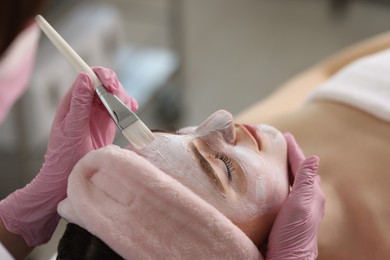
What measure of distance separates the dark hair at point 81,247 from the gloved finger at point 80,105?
0.45ft

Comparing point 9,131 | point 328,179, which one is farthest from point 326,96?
point 9,131

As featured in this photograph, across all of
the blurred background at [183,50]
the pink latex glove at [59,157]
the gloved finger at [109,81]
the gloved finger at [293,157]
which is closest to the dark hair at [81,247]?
the pink latex glove at [59,157]

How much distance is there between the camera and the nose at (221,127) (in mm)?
967

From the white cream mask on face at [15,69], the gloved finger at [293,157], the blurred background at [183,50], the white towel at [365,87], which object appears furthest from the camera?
the blurred background at [183,50]

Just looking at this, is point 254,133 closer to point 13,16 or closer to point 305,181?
point 305,181

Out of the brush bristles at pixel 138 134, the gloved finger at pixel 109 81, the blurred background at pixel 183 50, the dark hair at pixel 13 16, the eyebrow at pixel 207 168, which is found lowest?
the blurred background at pixel 183 50

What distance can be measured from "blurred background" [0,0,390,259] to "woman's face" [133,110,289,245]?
3.51 ft

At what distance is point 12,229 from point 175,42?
176cm

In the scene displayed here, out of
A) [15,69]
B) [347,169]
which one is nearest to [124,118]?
[347,169]

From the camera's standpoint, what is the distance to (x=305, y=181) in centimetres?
93

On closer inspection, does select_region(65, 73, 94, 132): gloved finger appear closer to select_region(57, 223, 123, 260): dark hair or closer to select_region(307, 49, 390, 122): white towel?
select_region(57, 223, 123, 260): dark hair

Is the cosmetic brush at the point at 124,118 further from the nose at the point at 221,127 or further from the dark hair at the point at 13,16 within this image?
the dark hair at the point at 13,16

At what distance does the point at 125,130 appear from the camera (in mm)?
890

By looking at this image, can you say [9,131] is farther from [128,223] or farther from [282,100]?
[128,223]
